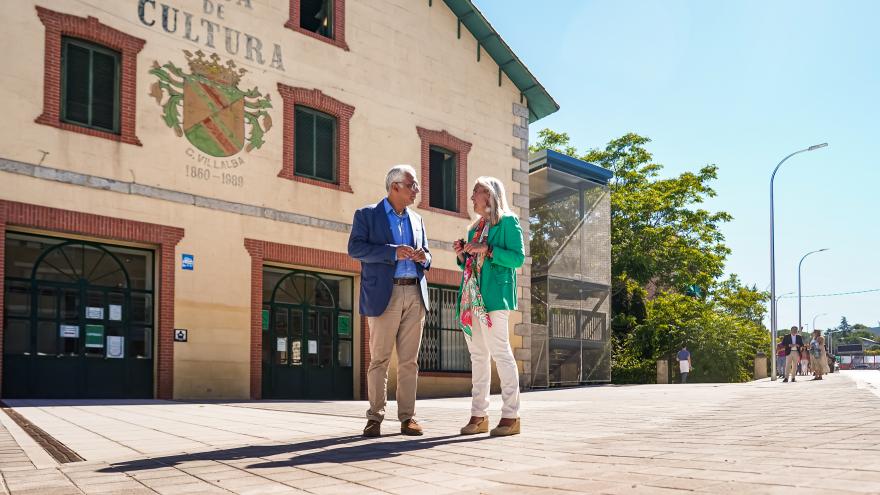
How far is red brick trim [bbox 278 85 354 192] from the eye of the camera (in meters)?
14.3

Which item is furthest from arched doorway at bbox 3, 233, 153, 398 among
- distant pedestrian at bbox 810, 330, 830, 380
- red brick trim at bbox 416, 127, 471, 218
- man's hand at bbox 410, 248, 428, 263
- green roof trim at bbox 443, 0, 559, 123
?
distant pedestrian at bbox 810, 330, 830, 380

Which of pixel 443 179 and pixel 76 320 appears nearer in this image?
pixel 76 320

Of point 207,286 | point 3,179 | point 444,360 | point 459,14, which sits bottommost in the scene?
point 444,360

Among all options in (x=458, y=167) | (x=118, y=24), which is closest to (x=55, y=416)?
(x=118, y=24)

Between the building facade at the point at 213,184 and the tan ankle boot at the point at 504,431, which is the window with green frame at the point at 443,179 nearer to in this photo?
the building facade at the point at 213,184

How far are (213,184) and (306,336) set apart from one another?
3359 mm

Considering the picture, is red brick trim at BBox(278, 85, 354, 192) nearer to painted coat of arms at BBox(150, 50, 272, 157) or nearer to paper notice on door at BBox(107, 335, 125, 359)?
painted coat of arms at BBox(150, 50, 272, 157)

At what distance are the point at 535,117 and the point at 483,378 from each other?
14.7 m

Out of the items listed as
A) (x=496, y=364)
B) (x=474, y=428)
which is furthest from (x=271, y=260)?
(x=496, y=364)

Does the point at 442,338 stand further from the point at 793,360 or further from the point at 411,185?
the point at 793,360

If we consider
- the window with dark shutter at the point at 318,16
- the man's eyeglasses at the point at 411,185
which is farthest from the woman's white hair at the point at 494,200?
the window with dark shutter at the point at 318,16

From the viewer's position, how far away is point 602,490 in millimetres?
3557

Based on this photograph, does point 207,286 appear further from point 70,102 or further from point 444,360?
point 444,360

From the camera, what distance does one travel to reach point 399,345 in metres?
6.29
